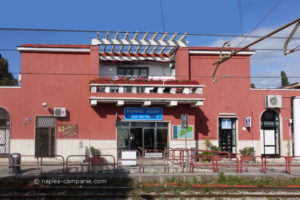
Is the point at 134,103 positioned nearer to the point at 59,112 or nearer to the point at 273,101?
the point at 59,112

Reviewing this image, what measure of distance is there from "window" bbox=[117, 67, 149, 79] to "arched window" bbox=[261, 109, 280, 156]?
31.3 ft

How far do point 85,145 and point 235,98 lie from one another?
11.5 meters

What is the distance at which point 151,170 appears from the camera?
61.1 feet

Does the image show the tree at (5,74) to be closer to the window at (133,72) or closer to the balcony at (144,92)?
the window at (133,72)

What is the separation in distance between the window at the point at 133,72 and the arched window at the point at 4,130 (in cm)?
848

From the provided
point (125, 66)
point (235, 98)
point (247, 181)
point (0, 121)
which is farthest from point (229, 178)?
point (0, 121)

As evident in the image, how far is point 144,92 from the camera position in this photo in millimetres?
23891

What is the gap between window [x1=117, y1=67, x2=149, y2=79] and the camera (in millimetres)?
26891

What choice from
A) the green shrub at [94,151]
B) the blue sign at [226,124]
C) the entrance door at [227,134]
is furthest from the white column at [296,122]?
the green shrub at [94,151]

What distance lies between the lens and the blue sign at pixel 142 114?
24.5 meters

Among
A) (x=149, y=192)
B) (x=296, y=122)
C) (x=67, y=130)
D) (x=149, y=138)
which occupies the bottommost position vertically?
(x=149, y=192)

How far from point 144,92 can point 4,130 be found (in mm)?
9851

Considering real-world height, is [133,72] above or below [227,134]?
above

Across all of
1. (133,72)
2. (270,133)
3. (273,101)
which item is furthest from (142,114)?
(270,133)
